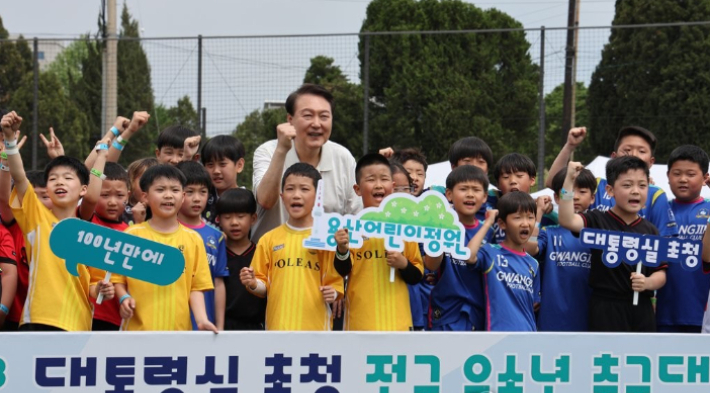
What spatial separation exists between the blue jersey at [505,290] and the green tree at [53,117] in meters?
10.0

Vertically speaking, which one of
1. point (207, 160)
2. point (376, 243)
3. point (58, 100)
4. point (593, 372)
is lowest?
point (593, 372)

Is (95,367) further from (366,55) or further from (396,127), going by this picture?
(396,127)

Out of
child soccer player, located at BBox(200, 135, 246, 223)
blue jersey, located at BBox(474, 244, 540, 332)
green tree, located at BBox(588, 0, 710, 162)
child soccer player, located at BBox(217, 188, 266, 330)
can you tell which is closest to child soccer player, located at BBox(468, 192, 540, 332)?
blue jersey, located at BBox(474, 244, 540, 332)

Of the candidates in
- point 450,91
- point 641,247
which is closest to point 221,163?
point 641,247

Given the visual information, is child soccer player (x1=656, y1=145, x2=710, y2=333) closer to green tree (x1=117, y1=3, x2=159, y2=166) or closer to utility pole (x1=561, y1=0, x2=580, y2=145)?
utility pole (x1=561, y1=0, x2=580, y2=145)

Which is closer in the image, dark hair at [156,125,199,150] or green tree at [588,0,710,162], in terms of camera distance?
dark hair at [156,125,199,150]

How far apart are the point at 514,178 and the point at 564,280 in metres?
0.76

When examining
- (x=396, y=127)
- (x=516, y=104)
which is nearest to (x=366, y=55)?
(x=396, y=127)

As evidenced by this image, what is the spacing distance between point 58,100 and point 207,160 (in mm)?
10071

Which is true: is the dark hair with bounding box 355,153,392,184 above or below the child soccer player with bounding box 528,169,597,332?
above

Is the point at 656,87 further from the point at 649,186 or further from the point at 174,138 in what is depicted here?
the point at 174,138

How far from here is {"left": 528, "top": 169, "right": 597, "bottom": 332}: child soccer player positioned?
5246mm

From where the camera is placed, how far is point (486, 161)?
19.5ft

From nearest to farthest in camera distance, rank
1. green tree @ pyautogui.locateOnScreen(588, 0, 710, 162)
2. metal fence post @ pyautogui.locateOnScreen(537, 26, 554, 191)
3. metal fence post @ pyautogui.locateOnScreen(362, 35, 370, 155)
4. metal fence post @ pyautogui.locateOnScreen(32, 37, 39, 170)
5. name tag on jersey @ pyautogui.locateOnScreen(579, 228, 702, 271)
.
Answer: name tag on jersey @ pyautogui.locateOnScreen(579, 228, 702, 271)
metal fence post @ pyautogui.locateOnScreen(537, 26, 554, 191)
metal fence post @ pyautogui.locateOnScreen(362, 35, 370, 155)
metal fence post @ pyautogui.locateOnScreen(32, 37, 39, 170)
green tree @ pyautogui.locateOnScreen(588, 0, 710, 162)
